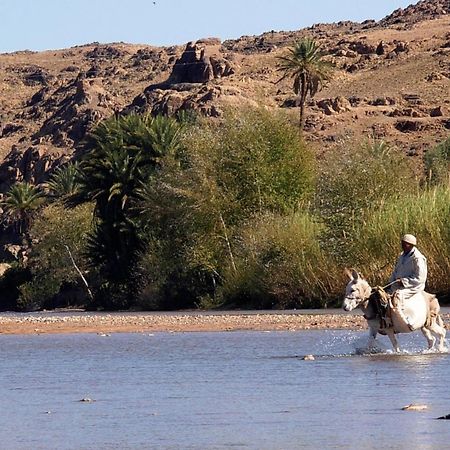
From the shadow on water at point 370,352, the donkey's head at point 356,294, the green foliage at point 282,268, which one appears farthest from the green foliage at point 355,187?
the donkey's head at point 356,294

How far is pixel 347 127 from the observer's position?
100 meters

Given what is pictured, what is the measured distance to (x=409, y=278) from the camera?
18500 millimetres

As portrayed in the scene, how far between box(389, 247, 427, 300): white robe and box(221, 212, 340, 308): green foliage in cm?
2340

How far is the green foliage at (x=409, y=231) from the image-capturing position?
124 feet

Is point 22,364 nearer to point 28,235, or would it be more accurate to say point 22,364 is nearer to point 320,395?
point 320,395

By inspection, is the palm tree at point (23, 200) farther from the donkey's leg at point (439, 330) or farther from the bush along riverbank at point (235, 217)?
the donkey's leg at point (439, 330)

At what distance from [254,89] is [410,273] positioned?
90.7 meters

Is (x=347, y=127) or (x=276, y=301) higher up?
(x=347, y=127)

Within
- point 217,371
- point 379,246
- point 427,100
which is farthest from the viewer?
point 427,100

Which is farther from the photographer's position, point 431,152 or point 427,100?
point 427,100

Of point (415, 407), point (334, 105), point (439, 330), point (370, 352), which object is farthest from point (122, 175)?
point (415, 407)

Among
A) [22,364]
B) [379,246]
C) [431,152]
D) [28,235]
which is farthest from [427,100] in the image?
[22,364]

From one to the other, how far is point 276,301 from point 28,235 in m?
46.5

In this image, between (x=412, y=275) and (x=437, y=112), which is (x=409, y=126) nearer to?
(x=437, y=112)
